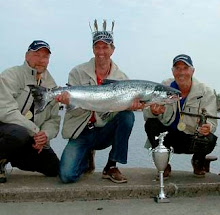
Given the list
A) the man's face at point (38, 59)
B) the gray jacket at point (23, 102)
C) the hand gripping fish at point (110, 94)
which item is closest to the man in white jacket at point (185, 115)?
the hand gripping fish at point (110, 94)

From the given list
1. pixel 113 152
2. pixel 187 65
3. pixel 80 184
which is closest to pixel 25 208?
pixel 80 184

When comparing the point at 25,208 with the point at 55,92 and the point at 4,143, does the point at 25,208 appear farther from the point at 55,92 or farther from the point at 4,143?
the point at 55,92

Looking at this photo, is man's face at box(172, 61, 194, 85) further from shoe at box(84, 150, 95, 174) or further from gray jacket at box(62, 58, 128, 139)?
shoe at box(84, 150, 95, 174)

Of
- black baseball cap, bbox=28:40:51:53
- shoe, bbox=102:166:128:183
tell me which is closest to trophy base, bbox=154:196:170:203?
shoe, bbox=102:166:128:183

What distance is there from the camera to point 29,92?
17.3 ft

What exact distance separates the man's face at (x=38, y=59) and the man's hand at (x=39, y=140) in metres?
0.92

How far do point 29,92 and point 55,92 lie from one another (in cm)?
42

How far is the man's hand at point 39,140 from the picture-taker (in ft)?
16.6

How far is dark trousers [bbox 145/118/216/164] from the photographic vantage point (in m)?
5.37

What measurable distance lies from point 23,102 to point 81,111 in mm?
773

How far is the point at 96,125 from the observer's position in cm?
545

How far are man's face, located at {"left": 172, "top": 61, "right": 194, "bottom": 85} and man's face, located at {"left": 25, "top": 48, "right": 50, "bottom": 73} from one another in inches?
69.6

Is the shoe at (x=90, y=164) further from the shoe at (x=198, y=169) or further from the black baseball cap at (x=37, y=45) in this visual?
the black baseball cap at (x=37, y=45)

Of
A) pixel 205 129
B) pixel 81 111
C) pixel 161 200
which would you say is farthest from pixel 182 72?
pixel 161 200
